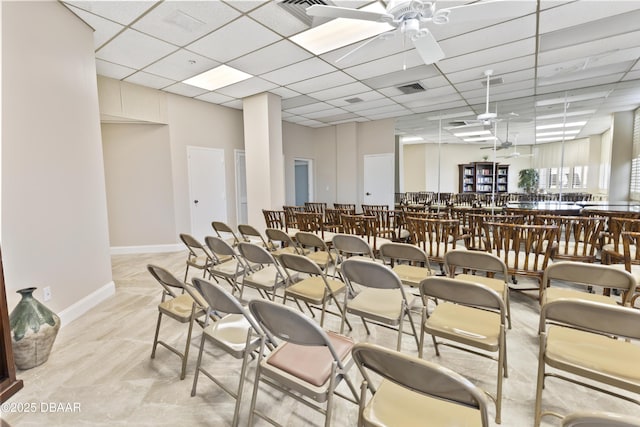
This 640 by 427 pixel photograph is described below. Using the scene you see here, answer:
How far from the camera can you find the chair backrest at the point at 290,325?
1171mm

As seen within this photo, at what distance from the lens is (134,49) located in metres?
3.85

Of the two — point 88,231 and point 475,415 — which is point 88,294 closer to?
point 88,231

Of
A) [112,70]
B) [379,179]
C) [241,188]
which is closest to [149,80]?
[112,70]

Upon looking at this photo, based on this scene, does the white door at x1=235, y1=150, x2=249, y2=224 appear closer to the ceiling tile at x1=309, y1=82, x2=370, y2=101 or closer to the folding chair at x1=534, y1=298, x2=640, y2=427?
the ceiling tile at x1=309, y1=82, x2=370, y2=101

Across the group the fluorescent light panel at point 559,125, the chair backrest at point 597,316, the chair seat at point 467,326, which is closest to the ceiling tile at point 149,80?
Result: the chair seat at point 467,326

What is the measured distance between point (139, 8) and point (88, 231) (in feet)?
7.98

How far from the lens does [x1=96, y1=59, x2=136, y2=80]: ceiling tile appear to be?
4266 mm

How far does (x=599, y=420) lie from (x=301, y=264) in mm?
1720

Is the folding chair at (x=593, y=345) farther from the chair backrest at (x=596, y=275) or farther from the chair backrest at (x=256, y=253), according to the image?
the chair backrest at (x=256, y=253)

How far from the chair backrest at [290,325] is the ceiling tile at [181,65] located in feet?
13.2

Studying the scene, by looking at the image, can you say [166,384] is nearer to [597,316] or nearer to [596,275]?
[597,316]

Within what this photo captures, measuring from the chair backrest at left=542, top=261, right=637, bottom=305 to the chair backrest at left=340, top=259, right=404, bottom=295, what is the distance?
108 cm

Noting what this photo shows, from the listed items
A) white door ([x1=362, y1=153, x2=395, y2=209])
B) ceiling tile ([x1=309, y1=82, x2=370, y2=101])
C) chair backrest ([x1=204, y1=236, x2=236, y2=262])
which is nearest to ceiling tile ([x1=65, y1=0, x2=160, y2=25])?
chair backrest ([x1=204, y1=236, x2=236, y2=262])

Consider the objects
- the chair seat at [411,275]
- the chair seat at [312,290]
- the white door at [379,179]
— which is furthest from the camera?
the white door at [379,179]
